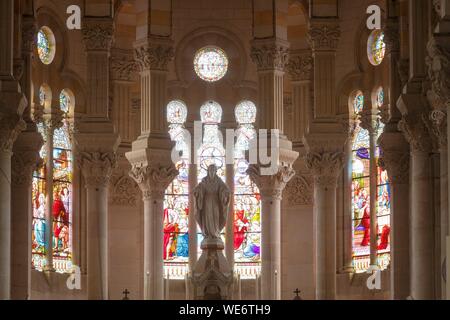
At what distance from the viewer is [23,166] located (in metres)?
46.2

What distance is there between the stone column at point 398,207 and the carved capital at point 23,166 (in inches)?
387

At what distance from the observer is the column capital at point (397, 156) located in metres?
46.6

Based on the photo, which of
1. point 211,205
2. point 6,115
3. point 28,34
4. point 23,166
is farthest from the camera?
point 211,205

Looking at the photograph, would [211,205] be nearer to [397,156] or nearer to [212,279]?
[212,279]

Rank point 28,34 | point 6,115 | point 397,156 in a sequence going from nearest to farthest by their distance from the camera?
1. point 6,115
2. point 397,156
3. point 28,34

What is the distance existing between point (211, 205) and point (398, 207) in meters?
5.64

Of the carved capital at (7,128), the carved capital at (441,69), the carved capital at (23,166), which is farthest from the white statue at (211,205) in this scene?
the carved capital at (441,69)

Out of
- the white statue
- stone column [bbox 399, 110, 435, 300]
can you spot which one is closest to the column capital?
stone column [bbox 399, 110, 435, 300]

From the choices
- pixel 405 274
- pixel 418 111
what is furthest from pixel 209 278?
pixel 418 111

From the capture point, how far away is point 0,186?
39.9 metres

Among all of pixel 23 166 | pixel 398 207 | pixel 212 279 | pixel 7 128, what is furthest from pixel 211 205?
pixel 7 128

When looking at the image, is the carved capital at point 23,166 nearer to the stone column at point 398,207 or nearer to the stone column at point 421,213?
the stone column at point 398,207

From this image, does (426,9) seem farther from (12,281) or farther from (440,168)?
(12,281)
